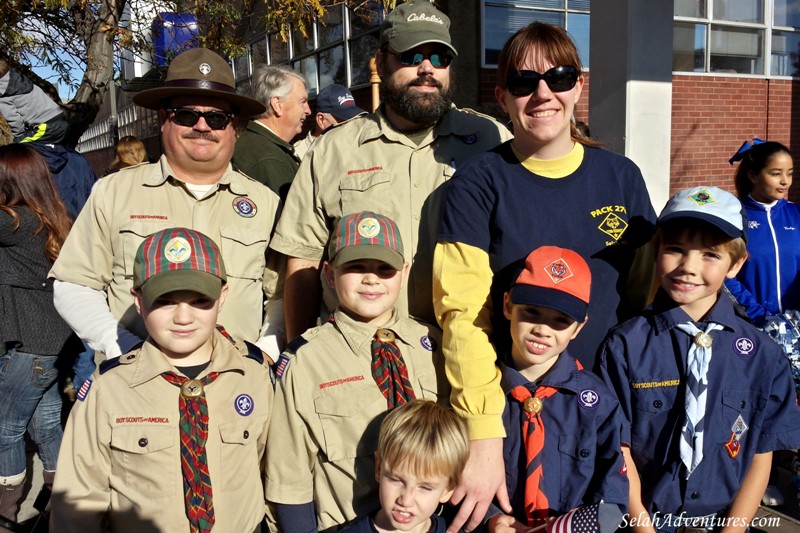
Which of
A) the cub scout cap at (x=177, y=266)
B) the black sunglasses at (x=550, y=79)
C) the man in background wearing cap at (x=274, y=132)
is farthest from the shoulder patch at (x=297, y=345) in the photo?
the man in background wearing cap at (x=274, y=132)

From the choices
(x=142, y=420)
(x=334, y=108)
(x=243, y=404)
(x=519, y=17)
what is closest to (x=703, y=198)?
(x=243, y=404)

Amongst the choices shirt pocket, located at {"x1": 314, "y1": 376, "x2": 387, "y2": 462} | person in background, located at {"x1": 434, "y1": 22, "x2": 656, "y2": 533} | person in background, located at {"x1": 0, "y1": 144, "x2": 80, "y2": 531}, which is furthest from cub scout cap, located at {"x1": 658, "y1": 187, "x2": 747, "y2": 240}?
person in background, located at {"x1": 0, "y1": 144, "x2": 80, "y2": 531}

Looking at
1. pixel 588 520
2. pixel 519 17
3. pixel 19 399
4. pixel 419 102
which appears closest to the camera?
pixel 588 520

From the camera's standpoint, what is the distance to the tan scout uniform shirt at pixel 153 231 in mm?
2725

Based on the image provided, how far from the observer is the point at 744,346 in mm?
2500

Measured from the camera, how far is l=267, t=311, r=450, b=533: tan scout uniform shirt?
2.37 m

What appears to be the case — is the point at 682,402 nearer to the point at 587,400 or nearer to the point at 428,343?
the point at 587,400

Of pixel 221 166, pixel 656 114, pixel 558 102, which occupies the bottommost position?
pixel 221 166

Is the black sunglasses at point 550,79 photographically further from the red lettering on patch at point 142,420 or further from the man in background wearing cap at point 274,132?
Result: the man in background wearing cap at point 274,132

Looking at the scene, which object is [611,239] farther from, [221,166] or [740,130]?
[740,130]

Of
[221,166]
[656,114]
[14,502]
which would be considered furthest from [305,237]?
[656,114]

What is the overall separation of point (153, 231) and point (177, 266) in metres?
0.55

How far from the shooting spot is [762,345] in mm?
2498

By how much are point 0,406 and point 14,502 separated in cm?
62
